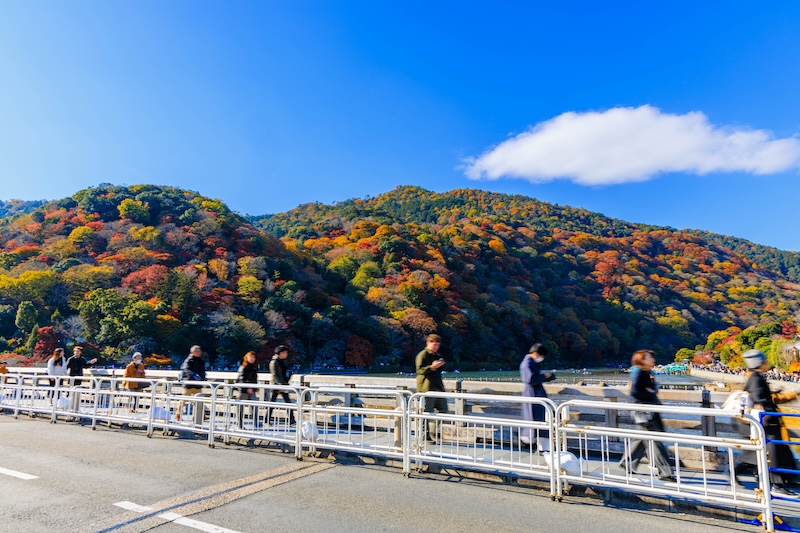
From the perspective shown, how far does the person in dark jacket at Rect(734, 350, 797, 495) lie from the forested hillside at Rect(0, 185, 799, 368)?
45.7 m

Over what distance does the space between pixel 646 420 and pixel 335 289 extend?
212ft

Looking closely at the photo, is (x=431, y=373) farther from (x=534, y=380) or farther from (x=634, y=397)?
(x=634, y=397)

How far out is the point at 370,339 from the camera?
59.7 m

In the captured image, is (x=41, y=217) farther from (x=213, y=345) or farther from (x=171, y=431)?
(x=171, y=431)

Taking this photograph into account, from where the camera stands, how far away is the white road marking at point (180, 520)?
4402mm

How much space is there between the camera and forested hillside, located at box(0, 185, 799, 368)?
45.9 meters

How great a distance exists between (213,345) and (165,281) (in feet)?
27.6

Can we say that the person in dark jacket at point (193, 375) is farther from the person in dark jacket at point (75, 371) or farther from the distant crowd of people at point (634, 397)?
the person in dark jacket at point (75, 371)

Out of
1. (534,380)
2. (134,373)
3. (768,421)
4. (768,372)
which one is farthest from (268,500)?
(768,372)

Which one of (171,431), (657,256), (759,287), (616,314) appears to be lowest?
(171,431)

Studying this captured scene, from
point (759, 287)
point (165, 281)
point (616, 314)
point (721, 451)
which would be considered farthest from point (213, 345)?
point (759, 287)

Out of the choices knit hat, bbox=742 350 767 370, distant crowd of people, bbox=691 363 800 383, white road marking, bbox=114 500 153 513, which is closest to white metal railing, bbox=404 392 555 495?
knit hat, bbox=742 350 767 370

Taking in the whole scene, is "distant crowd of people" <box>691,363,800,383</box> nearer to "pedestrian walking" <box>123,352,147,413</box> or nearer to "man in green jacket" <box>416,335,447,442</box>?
"man in green jacket" <box>416,335,447,442</box>

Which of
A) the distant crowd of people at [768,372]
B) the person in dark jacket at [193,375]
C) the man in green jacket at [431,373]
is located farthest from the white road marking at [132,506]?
the distant crowd of people at [768,372]
